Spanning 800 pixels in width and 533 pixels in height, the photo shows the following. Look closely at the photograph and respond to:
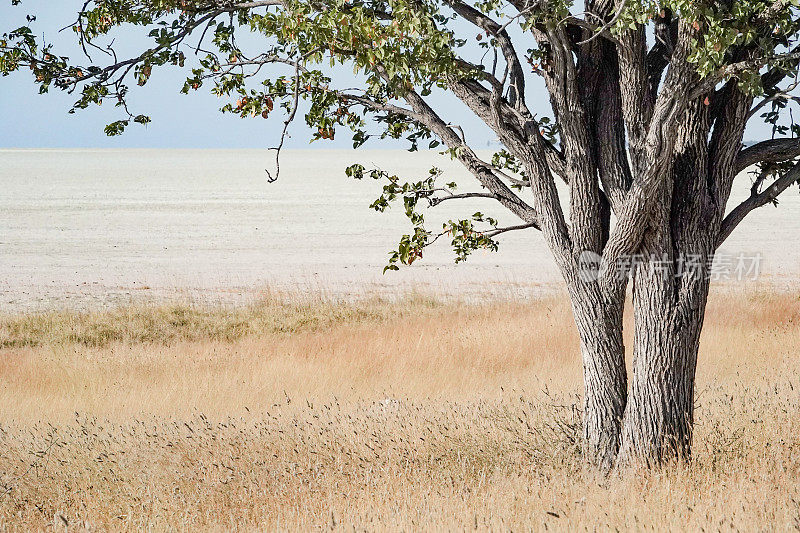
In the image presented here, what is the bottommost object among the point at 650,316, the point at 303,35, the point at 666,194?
the point at 650,316

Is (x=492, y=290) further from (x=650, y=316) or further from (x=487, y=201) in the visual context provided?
(x=487, y=201)

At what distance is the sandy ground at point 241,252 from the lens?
1825cm

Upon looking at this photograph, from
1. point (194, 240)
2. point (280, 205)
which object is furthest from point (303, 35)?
point (280, 205)

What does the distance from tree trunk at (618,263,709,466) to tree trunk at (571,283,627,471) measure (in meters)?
0.12

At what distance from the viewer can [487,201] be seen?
48750 millimetres

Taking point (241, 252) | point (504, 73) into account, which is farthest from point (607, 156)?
point (241, 252)

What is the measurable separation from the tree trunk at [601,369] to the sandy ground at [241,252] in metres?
11.0

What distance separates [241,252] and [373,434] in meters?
20.1

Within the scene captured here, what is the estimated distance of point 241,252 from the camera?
25.9 m

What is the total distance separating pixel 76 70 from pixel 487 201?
143 feet

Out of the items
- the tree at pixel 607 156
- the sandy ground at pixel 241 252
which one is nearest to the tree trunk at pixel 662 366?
the tree at pixel 607 156

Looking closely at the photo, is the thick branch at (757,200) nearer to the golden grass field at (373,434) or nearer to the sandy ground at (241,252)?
the golden grass field at (373,434)

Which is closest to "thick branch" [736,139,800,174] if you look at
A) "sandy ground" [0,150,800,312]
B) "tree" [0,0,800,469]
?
"tree" [0,0,800,469]

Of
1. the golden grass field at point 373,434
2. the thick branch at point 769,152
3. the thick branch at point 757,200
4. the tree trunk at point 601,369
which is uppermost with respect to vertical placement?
the thick branch at point 769,152
